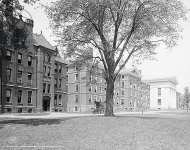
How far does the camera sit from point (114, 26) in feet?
80.2

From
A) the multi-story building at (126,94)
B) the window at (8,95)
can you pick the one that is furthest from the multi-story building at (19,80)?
the multi-story building at (126,94)

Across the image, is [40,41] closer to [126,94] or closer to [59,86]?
[59,86]

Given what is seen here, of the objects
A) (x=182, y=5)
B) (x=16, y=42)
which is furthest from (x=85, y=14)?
(x=182, y=5)

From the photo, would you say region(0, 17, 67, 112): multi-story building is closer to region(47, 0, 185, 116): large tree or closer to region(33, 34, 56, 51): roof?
region(33, 34, 56, 51): roof

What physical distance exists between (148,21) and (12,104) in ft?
88.3

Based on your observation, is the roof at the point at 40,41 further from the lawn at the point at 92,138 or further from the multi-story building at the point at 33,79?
the lawn at the point at 92,138

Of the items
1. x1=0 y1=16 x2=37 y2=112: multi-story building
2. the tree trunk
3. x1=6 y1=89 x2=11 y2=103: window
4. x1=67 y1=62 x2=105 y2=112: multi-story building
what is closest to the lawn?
the tree trunk

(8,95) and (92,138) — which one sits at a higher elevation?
(8,95)

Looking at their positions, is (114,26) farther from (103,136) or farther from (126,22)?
(103,136)

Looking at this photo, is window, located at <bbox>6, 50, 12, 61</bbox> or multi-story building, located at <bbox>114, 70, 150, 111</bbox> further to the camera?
multi-story building, located at <bbox>114, 70, 150, 111</bbox>

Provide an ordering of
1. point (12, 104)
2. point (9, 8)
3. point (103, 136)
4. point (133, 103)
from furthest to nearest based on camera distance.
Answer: point (133, 103) → point (12, 104) → point (9, 8) → point (103, 136)

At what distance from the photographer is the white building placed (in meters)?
116

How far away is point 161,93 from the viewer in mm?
118188

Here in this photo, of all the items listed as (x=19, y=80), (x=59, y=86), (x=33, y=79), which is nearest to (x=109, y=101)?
(x=19, y=80)
